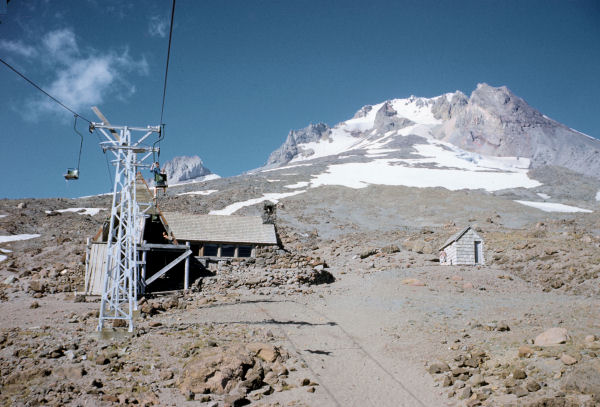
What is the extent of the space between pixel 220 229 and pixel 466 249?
1954cm

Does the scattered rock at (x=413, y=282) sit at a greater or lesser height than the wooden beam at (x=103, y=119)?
lesser

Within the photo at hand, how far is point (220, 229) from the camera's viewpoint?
32.0 m

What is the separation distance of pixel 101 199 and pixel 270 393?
62578 millimetres

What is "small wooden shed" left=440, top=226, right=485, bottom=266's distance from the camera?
29125 millimetres

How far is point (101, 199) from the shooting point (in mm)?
63969

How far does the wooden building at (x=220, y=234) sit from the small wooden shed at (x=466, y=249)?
14176mm

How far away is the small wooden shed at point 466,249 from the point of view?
95.6 feet

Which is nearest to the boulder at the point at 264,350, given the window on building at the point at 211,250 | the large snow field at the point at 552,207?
the window on building at the point at 211,250

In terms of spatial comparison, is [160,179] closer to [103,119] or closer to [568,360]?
[103,119]

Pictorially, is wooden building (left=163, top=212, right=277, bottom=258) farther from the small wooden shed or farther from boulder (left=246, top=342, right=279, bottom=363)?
boulder (left=246, top=342, right=279, bottom=363)

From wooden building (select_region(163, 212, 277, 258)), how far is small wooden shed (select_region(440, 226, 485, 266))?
14176 millimetres

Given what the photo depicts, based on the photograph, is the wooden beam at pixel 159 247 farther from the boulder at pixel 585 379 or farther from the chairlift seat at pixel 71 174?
the boulder at pixel 585 379

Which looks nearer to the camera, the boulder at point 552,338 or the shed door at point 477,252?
the boulder at point 552,338

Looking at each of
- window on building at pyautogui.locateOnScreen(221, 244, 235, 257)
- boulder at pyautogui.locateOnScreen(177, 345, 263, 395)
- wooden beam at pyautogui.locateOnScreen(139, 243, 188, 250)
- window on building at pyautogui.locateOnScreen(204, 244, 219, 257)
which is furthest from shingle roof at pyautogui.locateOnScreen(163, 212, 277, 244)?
boulder at pyautogui.locateOnScreen(177, 345, 263, 395)
